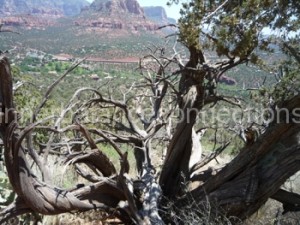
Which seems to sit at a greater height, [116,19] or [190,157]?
[190,157]

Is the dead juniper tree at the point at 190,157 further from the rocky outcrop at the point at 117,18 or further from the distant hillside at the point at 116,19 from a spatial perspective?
the rocky outcrop at the point at 117,18

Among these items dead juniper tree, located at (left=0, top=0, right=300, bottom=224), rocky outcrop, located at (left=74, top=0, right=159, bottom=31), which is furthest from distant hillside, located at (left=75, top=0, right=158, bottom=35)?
dead juniper tree, located at (left=0, top=0, right=300, bottom=224)

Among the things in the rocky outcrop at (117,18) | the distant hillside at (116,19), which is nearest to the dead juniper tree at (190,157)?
the distant hillside at (116,19)

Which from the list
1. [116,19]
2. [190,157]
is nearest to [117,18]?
[116,19]

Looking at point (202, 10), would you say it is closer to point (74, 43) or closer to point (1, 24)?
point (1, 24)

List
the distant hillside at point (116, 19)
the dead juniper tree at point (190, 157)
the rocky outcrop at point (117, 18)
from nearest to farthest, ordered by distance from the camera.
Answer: the dead juniper tree at point (190, 157) < the distant hillside at point (116, 19) < the rocky outcrop at point (117, 18)

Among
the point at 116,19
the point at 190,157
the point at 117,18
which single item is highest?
the point at 190,157

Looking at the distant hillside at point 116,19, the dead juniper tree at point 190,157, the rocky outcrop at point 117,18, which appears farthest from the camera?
the rocky outcrop at point 117,18

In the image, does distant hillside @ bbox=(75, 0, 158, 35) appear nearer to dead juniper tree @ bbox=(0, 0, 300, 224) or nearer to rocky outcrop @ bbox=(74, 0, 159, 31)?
rocky outcrop @ bbox=(74, 0, 159, 31)

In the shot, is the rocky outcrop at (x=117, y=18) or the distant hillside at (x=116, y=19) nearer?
the distant hillside at (x=116, y=19)

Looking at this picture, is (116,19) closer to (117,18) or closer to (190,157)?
(117,18)

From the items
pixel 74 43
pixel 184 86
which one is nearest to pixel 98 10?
pixel 74 43

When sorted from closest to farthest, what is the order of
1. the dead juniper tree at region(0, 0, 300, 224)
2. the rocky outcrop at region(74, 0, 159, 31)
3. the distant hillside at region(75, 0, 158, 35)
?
1. the dead juniper tree at region(0, 0, 300, 224)
2. the distant hillside at region(75, 0, 158, 35)
3. the rocky outcrop at region(74, 0, 159, 31)

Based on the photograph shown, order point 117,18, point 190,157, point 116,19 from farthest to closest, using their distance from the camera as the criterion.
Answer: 1. point 117,18
2. point 116,19
3. point 190,157
